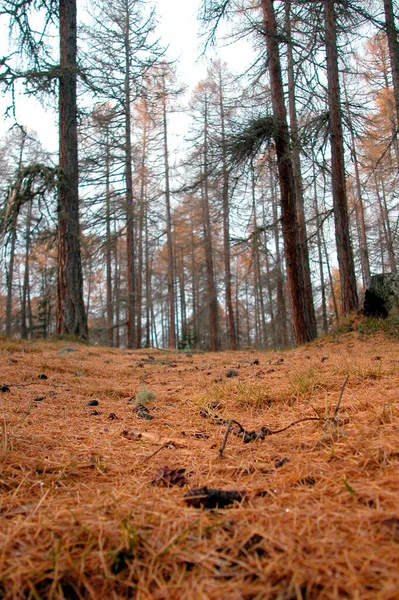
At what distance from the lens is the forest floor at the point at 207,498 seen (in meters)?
0.91

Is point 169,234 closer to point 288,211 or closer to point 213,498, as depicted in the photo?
point 288,211

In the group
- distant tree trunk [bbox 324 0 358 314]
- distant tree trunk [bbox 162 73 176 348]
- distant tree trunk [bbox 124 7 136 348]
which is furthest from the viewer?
distant tree trunk [bbox 162 73 176 348]

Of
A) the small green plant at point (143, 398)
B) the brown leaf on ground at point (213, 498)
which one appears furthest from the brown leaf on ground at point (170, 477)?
the small green plant at point (143, 398)

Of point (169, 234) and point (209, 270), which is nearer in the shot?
point (169, 234)

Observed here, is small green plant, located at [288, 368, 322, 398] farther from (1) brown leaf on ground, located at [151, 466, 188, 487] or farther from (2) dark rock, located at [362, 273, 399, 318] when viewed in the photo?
(2) dark rock, located at [362, 273, 399, 318]

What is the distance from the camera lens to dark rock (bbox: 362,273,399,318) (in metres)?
7.17

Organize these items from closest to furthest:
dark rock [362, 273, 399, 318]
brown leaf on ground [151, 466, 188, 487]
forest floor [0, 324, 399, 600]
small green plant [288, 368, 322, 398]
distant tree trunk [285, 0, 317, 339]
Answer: forest floor [0, 324, 399, 600], brown leaf on ground [151, 466, 188, 487], small green plant [288, 368, 322, 398], dark rock [362, 273, 399, 318], distant tree trunk [285, 0, 317, 339]

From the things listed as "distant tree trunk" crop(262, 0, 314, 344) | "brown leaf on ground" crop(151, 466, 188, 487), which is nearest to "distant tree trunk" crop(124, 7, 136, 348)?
Result: "distant tree trunk" crop(262, 0, 314, 344)

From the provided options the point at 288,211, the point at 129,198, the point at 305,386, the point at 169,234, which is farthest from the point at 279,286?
the point at 305,386

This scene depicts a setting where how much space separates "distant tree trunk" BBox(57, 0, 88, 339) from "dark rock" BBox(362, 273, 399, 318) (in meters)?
6.24

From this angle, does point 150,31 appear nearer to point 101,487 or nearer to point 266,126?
point 266,126

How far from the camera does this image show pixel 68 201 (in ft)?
29.6

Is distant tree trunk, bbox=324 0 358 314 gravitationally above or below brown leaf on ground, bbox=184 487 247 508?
above

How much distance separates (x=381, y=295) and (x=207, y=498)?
272 inches
